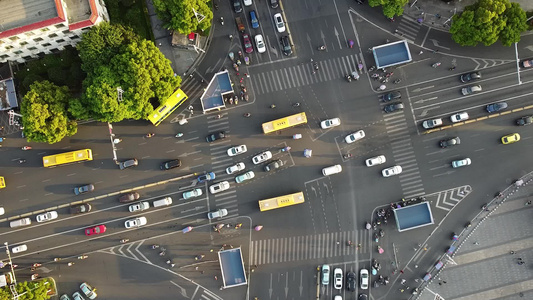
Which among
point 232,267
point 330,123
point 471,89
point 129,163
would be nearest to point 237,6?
point 330,123

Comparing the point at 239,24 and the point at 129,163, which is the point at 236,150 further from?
the point at 239,24

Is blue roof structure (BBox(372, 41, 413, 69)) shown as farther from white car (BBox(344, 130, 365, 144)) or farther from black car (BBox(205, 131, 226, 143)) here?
black car (BBox(205, 131, 226, 143))

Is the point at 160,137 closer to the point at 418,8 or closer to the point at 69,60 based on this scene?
the point at 69,60

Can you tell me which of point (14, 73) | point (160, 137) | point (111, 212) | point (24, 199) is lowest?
point (111, 212)

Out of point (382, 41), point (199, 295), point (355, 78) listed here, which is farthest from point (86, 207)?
point (382, 41)

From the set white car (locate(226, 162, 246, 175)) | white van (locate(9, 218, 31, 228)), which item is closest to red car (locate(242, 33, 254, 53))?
white car (locate(226, 162, 246, 175))

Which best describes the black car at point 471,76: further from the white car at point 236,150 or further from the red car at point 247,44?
the white car at point 236,150
